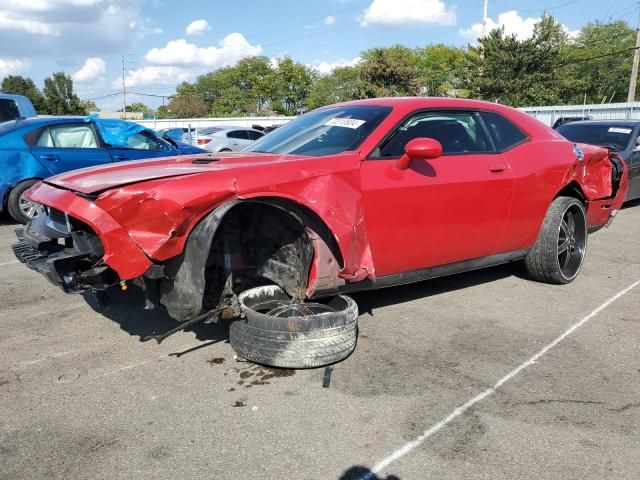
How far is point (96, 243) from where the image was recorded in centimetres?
299

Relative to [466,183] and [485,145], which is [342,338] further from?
[485,145]

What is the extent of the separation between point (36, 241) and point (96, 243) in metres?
0.69

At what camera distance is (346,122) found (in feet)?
13.3

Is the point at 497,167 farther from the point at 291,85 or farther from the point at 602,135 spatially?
the point at 291,85

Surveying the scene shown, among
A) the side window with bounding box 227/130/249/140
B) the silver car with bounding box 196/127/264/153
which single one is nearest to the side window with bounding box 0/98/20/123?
the silver car with bounding box 196/127/264/153

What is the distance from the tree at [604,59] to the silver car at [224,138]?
48048 mm

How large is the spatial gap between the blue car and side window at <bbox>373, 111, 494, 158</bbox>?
5762 mm

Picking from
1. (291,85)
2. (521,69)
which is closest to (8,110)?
(521,69)

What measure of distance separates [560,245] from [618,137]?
5226 mm

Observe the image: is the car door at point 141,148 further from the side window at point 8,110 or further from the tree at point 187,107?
the tree at point 187,107

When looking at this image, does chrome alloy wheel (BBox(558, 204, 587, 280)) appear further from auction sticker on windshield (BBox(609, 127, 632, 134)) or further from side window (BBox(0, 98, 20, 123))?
side window (BBox(0, 98, 20, 123))

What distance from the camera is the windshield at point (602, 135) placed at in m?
9.09

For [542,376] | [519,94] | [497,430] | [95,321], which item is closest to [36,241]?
[95,321]

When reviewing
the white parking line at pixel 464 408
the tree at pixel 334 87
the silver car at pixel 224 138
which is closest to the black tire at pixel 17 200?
the white parking line at pixel 464 408
